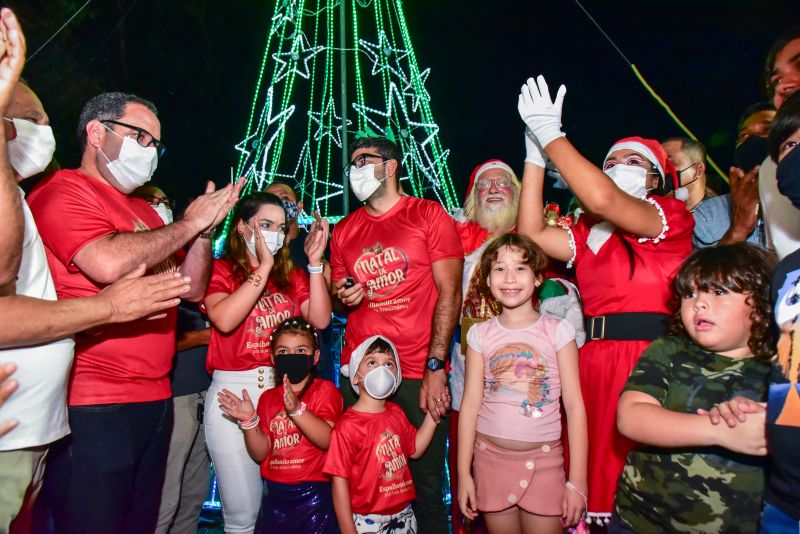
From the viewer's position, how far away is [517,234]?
8.67 feet

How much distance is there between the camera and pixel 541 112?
2363 mm

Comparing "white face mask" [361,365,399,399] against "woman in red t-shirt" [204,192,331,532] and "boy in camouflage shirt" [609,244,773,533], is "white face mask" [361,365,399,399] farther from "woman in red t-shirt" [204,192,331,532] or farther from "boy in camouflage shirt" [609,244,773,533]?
"boy in camouflage shirt" [609,244,773,533]

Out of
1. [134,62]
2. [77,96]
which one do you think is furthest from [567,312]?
[134,62]

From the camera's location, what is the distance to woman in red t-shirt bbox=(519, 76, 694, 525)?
7.55 feet

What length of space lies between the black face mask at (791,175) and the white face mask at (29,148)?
255cm

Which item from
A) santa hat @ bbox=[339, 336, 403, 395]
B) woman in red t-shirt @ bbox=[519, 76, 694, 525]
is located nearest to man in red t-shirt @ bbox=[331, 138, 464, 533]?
santa hat @ bbox=[339, 336, 403, 395]

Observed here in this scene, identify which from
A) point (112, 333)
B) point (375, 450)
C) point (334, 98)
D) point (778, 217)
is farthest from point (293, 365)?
point (334, 98)

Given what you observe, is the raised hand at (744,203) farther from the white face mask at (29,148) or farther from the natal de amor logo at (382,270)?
the white face mask at (29,148)

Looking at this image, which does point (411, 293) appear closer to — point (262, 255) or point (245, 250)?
point (262, 255)

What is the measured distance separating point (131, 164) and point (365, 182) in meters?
1.29

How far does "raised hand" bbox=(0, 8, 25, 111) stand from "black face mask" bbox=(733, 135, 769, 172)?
3.06 metres

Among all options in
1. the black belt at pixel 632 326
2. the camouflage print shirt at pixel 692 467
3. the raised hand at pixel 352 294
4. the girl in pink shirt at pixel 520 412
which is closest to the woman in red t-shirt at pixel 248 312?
the raised hand at pixel 352 294

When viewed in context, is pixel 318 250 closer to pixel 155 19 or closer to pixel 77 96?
pixel 77 96

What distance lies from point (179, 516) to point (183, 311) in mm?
1306
